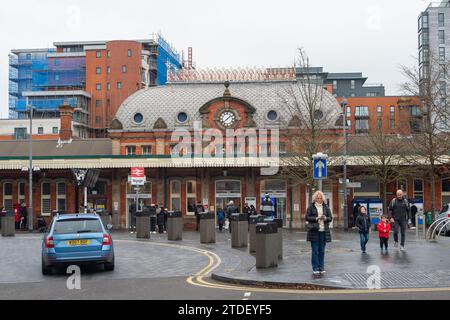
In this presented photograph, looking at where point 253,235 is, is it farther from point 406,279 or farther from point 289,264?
point 406,279

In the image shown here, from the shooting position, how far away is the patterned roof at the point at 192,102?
1991 inches

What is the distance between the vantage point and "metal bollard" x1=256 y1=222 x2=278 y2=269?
1549 cm

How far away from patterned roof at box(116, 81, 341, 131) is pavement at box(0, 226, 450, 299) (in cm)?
2899

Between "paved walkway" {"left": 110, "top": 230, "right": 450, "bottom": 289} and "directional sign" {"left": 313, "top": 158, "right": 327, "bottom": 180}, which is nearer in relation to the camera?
"paved walkway" {"left": 110, "top": 230, "right": 450, "bottom": 289}

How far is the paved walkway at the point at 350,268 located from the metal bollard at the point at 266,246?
0.86 feet

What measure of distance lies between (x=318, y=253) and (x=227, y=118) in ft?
118

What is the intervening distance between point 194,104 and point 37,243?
2651 centimetres

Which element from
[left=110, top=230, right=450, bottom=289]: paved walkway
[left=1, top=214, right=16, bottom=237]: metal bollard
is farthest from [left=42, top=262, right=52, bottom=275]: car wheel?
[left=1, top=214, right=16, bottom=237]: metal bollard

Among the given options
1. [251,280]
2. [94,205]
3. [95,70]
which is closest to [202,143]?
[94,205]

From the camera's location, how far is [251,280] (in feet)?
44.4

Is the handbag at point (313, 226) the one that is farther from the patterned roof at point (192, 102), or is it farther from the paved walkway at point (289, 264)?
the patterned roof at point (192, 102)

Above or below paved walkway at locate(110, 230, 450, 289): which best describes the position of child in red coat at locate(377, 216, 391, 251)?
above

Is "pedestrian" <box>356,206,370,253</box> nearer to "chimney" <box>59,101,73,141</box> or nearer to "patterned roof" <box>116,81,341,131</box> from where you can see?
"patterned roof" <box>116,81,341,131</box>
